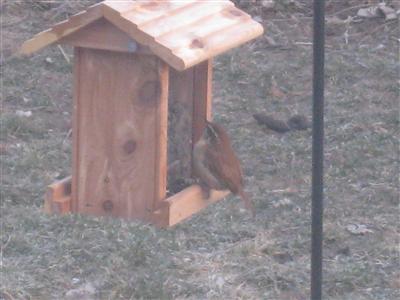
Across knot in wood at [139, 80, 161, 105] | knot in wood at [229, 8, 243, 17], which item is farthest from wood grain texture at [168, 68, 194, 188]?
knot in wood at [139, 80, 161, 105]

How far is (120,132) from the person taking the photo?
9.55 ft

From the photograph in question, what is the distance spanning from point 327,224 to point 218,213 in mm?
531

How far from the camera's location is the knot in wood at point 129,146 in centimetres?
290

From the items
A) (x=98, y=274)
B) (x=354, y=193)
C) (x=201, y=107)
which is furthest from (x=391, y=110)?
(x=201, y=107)

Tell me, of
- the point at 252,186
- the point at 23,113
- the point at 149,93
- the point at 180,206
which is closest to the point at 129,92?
the point at 149,93

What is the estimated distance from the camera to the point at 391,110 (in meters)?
6.54

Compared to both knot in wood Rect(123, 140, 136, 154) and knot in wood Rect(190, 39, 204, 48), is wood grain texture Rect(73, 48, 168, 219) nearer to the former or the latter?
knot in wood Rect(123, 140, 136, 154)

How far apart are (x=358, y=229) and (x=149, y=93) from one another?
2396 mm

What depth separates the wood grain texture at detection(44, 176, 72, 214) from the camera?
3002mm

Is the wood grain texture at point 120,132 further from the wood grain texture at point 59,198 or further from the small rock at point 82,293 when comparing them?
the small rock at point 82,293

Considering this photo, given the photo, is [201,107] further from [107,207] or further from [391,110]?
[391,110]

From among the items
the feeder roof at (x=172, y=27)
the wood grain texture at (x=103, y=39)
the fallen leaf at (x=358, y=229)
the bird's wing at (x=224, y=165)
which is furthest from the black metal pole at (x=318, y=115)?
the fallen leaf at (x=358, y=229)

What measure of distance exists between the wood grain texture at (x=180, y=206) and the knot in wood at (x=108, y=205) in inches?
5.8

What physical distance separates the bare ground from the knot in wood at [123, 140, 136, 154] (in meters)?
1.45
